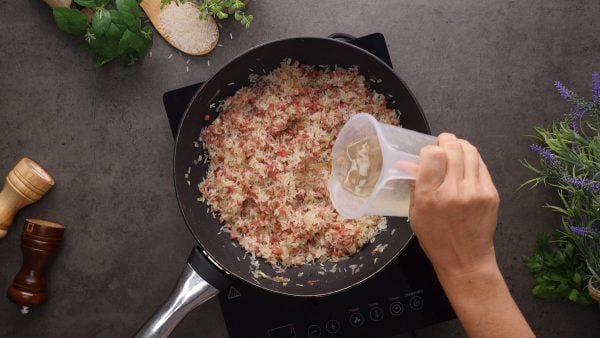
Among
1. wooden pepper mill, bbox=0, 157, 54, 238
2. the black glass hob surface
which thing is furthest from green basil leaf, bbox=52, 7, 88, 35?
wooden pepper mill, bbox=0, 157, 54, 238

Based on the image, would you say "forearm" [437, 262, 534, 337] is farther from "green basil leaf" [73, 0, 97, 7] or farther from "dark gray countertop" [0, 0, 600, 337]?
"green basil leaf" [73, 0, 97, 7]

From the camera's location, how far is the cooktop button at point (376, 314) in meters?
1.67

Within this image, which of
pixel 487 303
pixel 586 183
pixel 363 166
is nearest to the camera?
pixel 487 303

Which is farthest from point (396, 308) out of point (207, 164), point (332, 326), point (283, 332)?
point (207, 164)

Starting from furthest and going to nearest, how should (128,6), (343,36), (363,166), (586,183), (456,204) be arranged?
(343,36) → (128,6) → (586,183) → (363,166) → (456,204)

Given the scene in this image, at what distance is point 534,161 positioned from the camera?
1798mm

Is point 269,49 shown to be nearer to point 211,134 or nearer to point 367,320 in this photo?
point 211,134

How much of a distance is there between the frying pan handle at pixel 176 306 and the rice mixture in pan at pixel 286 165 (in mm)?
208

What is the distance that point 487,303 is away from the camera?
1243 millimetres

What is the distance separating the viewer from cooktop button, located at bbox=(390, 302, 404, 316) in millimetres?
1674

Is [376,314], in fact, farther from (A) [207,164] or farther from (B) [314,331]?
(A) [207,164]

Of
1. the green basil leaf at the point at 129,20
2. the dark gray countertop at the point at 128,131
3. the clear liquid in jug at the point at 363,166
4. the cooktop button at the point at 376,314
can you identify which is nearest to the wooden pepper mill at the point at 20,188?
the dark gray countertop at the point at 128,131

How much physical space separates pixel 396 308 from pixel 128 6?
3.90 feet

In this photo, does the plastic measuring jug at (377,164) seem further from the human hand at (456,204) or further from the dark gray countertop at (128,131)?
the dark gray countertop at (128,131)
